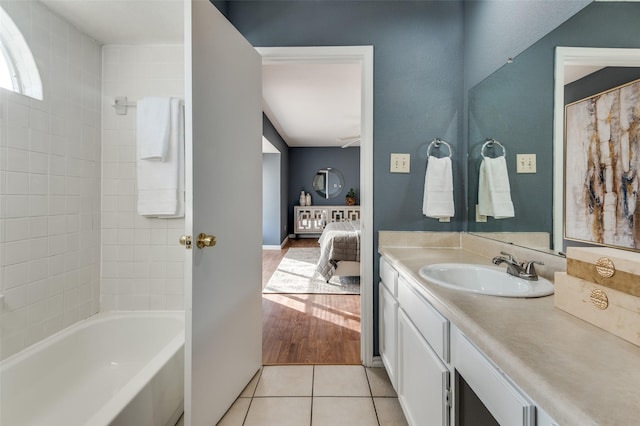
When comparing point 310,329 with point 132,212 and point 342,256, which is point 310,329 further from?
point 132,212

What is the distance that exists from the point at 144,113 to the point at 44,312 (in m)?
1.21

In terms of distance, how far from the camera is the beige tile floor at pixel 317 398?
140cm

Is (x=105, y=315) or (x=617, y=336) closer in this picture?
(x=617, y=336)

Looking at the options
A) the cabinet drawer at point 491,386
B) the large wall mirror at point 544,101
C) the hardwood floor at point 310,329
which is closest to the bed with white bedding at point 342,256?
the hardwood floor at point 310,329

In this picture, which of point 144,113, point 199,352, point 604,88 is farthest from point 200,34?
point 604,88

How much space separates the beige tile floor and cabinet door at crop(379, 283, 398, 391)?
0.15m

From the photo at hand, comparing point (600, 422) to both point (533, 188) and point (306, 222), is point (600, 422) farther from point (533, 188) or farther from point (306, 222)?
point (306, 222)

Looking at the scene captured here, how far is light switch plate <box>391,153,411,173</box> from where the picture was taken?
1.82 m

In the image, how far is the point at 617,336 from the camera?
0.62 m

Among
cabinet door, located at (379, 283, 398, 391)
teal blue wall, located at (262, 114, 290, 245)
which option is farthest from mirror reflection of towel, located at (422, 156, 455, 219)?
teal blue wall, located at (262, 114, 290, 245)

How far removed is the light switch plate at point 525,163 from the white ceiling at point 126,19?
1.90 m

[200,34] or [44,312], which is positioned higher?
[200,34]

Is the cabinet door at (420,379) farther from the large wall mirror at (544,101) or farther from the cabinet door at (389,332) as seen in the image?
the large wall mirror at (544,101)

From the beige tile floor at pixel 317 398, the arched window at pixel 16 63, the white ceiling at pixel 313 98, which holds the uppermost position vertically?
the white ceiling at pixel 313 98
